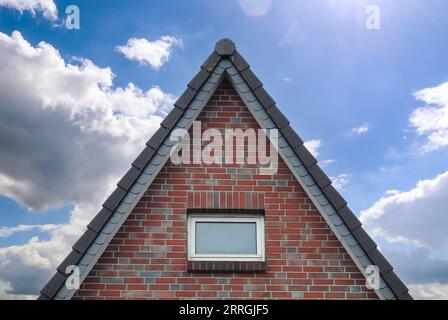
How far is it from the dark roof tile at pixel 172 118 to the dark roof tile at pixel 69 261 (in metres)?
1.83

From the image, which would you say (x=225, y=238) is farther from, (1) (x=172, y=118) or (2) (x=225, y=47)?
(2) (x=225, y=47)

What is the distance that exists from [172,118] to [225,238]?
5.37 feet

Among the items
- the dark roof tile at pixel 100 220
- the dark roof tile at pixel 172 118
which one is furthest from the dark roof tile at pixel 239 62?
the dark roof tile at pixel 100 220

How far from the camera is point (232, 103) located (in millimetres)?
7277

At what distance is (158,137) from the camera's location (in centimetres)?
672

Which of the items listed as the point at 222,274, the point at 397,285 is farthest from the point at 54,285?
the point at 397,285

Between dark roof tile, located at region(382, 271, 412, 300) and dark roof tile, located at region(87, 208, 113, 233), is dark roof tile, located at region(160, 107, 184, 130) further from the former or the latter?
dark roof tile, located at region(382, 271, 412, 300)

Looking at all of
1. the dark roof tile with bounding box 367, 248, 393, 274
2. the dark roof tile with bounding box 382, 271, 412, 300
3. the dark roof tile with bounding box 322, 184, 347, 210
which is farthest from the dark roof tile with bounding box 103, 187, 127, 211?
the dark roof tile with bounding box 382, 271, 412, 300

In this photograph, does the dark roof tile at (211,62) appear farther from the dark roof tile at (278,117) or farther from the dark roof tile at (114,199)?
the dark roof tile at (114,199)

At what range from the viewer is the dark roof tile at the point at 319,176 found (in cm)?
666

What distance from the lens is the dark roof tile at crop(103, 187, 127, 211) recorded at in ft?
21.2

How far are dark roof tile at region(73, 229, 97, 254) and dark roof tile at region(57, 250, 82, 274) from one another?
0.18 ft
